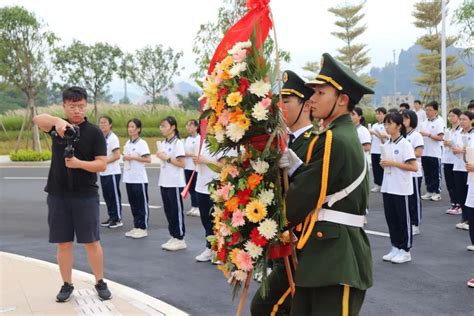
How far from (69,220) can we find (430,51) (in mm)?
36163

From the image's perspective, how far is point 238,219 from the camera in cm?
311

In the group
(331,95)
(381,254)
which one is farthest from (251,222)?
(381,254)

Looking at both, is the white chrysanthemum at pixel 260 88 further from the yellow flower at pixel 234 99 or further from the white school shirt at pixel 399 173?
the white school shirt at pixel 399 173

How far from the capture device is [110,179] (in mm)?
8953

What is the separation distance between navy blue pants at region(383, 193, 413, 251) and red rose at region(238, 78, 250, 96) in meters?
4.10

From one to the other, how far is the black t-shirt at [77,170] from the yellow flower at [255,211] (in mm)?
2388

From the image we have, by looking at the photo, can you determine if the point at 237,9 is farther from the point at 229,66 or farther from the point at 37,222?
the point at 37,222

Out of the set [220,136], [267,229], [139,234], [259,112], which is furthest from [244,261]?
[139,234]

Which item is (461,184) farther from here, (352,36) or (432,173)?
(352,36)

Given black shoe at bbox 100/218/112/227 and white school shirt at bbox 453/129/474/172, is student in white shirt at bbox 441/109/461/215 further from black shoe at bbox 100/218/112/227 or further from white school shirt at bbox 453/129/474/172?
black shoe at bbox 100/218/112/227

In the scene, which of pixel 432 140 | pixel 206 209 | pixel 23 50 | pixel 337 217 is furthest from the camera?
pixel 23 50

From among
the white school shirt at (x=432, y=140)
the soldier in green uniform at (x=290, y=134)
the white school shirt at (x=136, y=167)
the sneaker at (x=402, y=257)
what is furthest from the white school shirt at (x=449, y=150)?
the soldier in green uniform at (x=290, y=134)

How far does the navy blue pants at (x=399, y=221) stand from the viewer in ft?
21.6

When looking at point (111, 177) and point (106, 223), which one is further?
point (106, 223)
